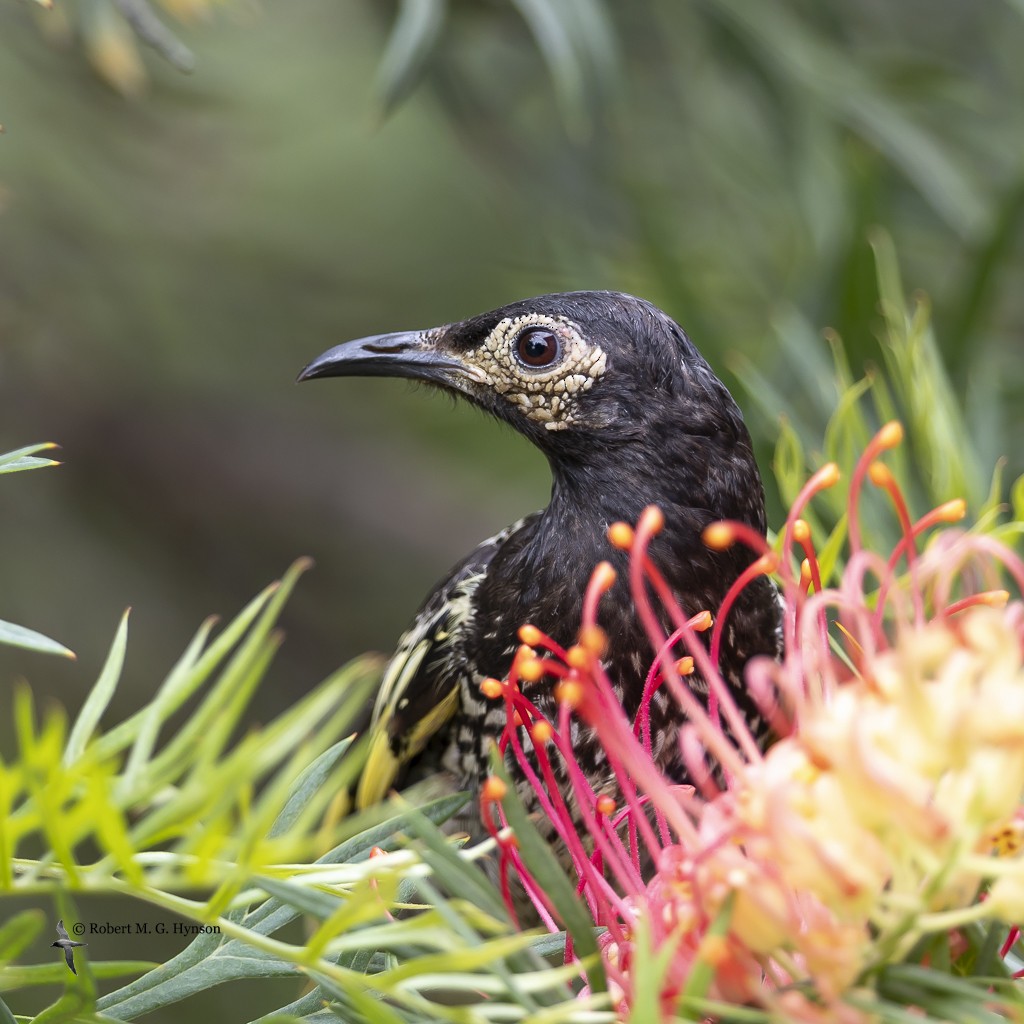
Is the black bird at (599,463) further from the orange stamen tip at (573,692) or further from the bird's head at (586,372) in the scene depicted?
the orange stamen tip at (573,692)

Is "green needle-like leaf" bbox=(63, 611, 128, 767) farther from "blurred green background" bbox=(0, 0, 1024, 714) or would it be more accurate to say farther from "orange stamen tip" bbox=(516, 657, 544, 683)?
"blurred green background" bbox=(0, 0, 1024, 714)

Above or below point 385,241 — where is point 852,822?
below

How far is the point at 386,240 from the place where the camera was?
3.72 metres

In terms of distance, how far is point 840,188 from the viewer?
247 centimetres

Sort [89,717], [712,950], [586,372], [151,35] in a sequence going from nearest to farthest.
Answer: [712,950] → [89,717] → [151,35] → [586,372]

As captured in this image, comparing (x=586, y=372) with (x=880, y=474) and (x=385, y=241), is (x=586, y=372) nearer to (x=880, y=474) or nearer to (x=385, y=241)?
(x=880, y=474)

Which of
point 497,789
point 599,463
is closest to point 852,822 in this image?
point 497,789

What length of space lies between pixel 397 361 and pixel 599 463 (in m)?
0.33

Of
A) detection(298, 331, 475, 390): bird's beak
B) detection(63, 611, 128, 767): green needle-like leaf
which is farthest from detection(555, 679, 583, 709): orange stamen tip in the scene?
detection(298, 331, 475, 390): bird's beak

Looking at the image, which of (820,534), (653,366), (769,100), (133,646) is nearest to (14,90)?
(133,646)

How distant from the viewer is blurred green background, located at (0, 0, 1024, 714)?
2342 millimetres

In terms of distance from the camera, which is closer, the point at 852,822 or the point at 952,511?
the point at 852,822

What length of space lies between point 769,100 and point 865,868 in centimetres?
226

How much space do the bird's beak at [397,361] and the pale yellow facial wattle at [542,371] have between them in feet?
0.10
